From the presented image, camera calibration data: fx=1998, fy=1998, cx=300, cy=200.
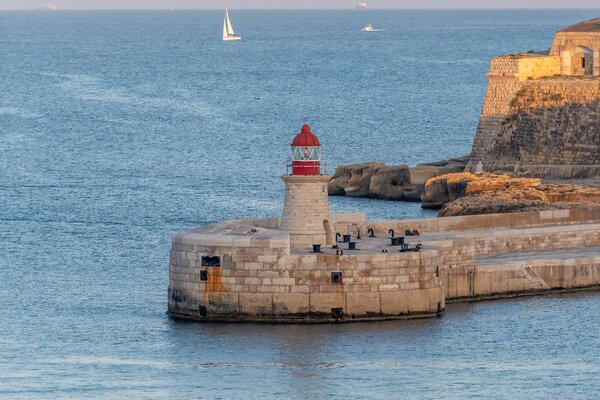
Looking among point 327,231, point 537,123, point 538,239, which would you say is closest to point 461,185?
point 537,123

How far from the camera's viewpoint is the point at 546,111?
63188mm

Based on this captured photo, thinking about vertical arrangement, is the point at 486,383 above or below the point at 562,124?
below

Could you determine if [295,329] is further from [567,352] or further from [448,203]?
[448,203]

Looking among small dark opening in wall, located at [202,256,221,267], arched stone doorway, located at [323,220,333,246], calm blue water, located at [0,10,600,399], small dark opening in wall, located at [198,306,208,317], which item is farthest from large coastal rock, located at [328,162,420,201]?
small dark opening in wall, located at [202,256,221,267]

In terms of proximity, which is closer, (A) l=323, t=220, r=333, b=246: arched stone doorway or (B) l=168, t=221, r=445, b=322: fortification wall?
(B) l=168, t=221, r=445, b=322: fortification wall

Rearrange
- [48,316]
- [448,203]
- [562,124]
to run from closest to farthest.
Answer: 1. [48,316]
2. [448,203]
3. [562,124]

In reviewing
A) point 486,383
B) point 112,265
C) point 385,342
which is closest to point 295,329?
point 385,342

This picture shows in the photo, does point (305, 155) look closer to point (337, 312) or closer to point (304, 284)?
point (304, 284)

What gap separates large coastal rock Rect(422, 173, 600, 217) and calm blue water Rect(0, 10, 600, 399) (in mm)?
1079

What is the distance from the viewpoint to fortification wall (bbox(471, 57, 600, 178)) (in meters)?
61.8

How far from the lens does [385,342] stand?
38312 millimetres

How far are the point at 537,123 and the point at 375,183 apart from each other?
5.54m

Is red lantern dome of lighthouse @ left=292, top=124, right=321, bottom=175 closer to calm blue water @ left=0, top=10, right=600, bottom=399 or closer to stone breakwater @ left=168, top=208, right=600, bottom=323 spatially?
stone breakwater @ left=168, top=208, right=600, bottom=323

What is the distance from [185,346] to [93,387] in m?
3.45
